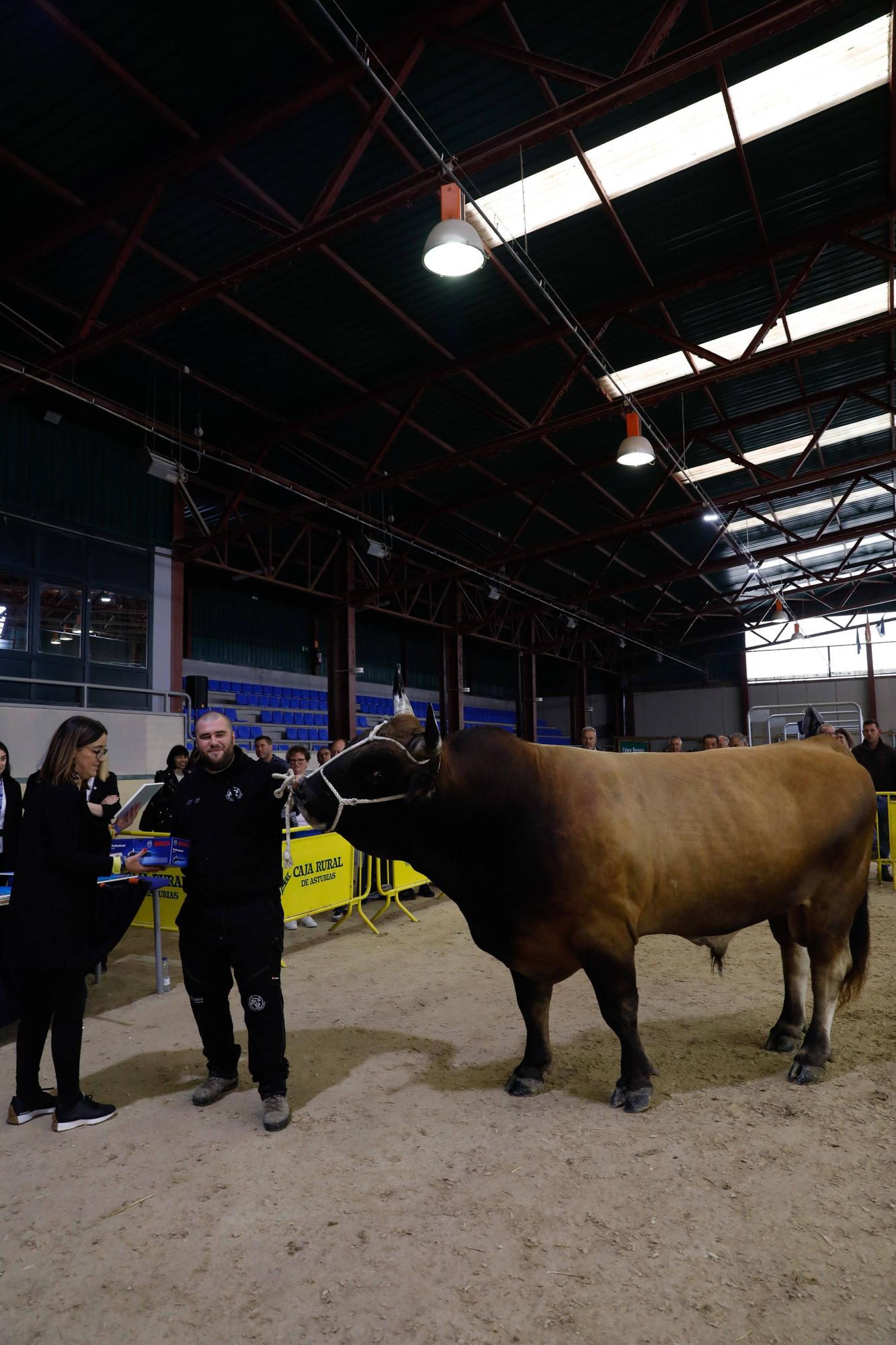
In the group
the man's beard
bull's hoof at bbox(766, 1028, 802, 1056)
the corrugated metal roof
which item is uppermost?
the corrugated metal roof

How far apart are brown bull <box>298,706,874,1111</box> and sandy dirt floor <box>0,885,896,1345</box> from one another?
13.9 inches

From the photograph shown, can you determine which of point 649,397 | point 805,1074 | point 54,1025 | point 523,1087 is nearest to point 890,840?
point 649,397

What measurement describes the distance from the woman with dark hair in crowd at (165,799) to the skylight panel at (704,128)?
6018 millimetres

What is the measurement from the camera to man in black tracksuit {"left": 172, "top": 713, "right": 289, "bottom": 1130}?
3.35m

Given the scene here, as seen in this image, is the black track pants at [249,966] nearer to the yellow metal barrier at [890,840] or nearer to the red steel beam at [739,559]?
the yellow metal barrier at [890,840]

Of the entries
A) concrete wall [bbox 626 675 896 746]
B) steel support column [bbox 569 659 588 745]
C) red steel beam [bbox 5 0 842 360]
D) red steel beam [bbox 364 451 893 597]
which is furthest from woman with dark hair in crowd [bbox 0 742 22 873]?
concrete wall [bbox 626 675 896 746]

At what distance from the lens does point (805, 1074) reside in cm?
363

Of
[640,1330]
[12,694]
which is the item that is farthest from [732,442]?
[640,1330]

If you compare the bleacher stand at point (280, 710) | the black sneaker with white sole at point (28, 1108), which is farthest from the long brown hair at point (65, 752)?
the bleacher stand at point (280, 710)

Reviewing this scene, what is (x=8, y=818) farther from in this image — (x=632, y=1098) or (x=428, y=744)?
(x=632, y=1098)

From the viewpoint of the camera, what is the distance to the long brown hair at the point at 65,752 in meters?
3.33

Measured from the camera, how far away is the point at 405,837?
11.0 ft

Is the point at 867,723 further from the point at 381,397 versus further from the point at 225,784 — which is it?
the point at 225,784

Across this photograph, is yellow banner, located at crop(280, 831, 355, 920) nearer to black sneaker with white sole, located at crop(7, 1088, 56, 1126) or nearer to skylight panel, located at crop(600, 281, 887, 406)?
black sneaker with white sole, located at crop(7, 1088, 56, 1126)
